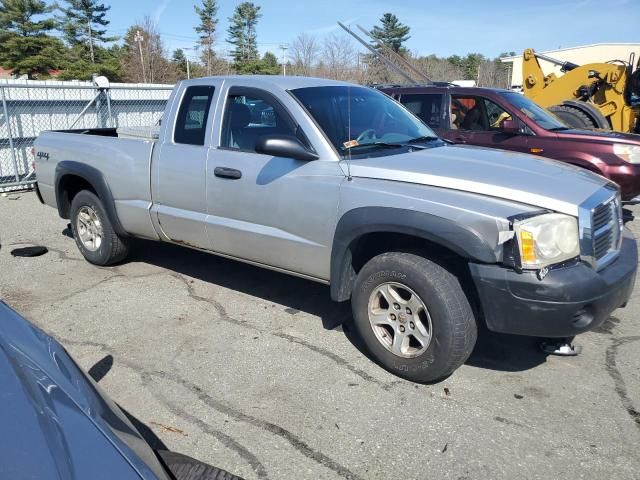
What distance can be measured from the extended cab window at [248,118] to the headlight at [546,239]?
77.8 inches

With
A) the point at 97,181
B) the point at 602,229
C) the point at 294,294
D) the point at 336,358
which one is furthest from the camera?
the point at 97,181

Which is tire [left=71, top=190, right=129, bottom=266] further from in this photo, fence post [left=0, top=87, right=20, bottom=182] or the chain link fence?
fence post [left=0, top=87, right=20, bottom=182]

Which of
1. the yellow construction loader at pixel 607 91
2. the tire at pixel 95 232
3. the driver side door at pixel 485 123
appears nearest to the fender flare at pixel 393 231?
the tire at pixel 95 232

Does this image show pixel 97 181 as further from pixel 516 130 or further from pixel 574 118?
pixel 574 118

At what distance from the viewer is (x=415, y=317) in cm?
344

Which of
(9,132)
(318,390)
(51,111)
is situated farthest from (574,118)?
(9,132)

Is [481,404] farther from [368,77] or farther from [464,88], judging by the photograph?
[368,77]

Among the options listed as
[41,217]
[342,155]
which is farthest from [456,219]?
[41,217]

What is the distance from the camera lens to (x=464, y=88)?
7707mm

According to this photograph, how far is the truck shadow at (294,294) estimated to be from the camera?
3.88 m

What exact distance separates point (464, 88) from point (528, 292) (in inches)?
211

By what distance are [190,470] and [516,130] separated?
6598 millimetres

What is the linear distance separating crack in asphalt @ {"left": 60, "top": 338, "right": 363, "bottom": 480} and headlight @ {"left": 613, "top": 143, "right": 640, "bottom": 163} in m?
5.98

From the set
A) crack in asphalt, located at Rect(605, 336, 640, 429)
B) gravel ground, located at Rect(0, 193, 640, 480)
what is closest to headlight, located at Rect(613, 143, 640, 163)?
gravel ground, located at Rect(0, 193, 640, 480)
